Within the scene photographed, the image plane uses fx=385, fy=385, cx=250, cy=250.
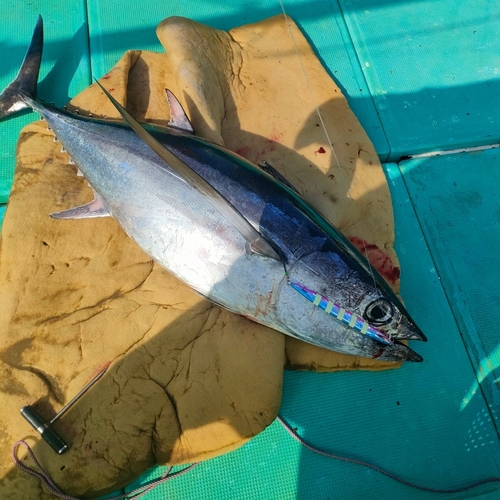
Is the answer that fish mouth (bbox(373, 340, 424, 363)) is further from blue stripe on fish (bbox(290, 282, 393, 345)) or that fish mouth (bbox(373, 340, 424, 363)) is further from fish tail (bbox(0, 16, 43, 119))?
fish tail (bbox(0, 16, 43, 119))

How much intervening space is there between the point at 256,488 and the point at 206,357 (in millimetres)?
757

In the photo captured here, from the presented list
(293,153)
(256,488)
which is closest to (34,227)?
(293,153)

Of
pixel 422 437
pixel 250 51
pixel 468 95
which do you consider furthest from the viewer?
pixel 468 95

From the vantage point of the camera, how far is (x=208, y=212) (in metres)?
1.82

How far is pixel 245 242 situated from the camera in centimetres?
178

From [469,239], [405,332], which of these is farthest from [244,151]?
[469,239]

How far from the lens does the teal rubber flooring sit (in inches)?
82.5

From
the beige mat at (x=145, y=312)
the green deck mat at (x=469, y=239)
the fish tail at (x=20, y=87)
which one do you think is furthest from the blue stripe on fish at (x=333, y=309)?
the fish tail at (x=20, y=87)

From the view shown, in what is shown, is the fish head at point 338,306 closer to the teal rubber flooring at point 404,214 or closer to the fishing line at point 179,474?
the teal rubber flooring at point 404,214

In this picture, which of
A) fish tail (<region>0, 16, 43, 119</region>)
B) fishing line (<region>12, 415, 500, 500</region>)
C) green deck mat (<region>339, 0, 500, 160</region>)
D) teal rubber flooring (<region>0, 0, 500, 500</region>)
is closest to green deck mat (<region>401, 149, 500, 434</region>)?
teal rubber flooring (<region>0, 0, 500, 500</region>)

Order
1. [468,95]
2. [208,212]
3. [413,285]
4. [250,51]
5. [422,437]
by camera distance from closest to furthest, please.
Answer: [208,212], [422,437], [413,285], [250,51], [468,95]

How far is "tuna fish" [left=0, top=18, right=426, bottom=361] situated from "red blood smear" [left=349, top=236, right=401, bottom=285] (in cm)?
40

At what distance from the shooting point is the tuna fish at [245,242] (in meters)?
1.77

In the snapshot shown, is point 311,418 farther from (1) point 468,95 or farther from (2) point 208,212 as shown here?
(1) point 468,95
